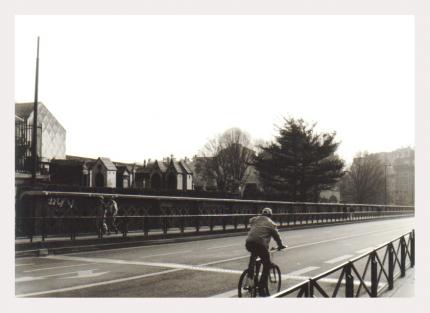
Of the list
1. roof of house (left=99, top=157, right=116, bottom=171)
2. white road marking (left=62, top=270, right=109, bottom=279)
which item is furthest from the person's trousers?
roof of house (left=99, top=157, right=116, bottom=171)

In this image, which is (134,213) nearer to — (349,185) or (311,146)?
(311,146)

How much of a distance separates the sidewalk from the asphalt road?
2053mm

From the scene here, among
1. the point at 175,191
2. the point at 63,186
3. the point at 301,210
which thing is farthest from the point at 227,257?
the point at 301,210

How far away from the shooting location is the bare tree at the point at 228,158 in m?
74.4

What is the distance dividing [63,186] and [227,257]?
10.3 m

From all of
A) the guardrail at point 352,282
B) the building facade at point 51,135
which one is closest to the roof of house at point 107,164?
the building facade at point 51,135

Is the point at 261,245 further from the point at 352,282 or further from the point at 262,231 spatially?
the point at 352,282

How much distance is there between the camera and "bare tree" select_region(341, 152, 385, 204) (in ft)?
143

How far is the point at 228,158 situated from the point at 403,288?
213 feet

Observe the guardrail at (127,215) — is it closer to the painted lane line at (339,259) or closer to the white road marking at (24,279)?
the white road marking at (24,279)

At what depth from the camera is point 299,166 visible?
177 feet

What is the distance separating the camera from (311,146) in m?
54.5

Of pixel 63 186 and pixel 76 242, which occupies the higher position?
pixel 63 186

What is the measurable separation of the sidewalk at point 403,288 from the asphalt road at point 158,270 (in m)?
2.05
